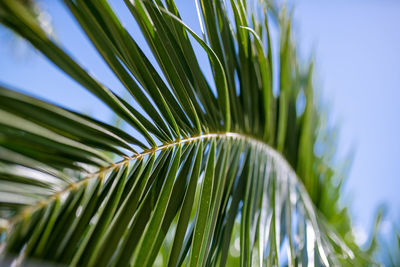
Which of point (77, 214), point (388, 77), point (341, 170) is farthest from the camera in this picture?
point (388, 77)

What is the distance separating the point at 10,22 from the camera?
1.19ft

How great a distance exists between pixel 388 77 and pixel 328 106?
3164 mm

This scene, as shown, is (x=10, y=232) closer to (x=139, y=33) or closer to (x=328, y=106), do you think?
(x=139, y=33)

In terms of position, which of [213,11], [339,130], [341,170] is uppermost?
[339,130]

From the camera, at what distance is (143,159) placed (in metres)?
0.54

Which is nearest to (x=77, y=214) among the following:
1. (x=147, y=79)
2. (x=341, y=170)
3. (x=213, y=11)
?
(x=147, y=79)

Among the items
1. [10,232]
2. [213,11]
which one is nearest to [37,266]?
[10,232]

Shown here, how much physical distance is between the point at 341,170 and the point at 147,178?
46.6 inches

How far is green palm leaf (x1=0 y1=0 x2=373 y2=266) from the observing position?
1.36ft

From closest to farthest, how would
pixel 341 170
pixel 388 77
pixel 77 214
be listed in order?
pixel 77 214 < pixel 341 170 < pixel 388 77

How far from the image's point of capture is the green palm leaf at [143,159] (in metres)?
0.41

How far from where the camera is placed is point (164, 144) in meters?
0.58

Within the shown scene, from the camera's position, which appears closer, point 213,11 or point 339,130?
point 213,11

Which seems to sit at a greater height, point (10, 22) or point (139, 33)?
point (139, 33)
